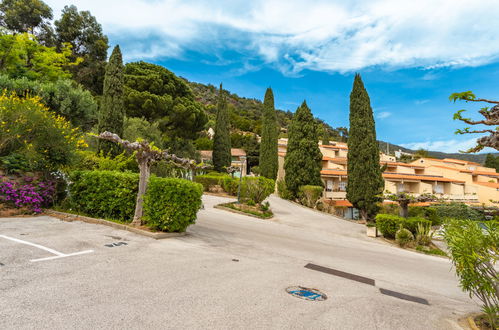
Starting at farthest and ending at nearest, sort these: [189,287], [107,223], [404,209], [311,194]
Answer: [311,194] → [404,209] → [107,223] → [189,287]

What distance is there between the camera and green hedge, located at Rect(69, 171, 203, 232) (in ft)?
25.0

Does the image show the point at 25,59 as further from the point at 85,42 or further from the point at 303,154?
the point at 303,154

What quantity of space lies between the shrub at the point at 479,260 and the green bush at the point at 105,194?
27.1ft

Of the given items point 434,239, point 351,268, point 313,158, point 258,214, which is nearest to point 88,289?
point 351,268

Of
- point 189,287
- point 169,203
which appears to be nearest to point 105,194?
point 169,203

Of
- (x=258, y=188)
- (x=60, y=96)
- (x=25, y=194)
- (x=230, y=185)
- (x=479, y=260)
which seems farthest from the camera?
(x=230, y=185)

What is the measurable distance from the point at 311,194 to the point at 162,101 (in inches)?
641

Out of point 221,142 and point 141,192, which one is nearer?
point 141,192

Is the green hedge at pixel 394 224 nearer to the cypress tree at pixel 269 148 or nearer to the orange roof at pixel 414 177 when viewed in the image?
the cypress tree at pixel 269 148

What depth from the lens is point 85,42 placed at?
31.7m

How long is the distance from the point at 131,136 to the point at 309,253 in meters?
17.0

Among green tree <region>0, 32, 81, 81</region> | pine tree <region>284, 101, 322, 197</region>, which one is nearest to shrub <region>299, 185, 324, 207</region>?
pine tree <region>284, 101, 322, 197</region>

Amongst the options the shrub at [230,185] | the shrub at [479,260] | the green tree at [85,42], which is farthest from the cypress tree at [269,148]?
the shrub at [479,260]

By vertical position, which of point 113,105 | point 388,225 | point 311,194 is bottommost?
point 388,225
